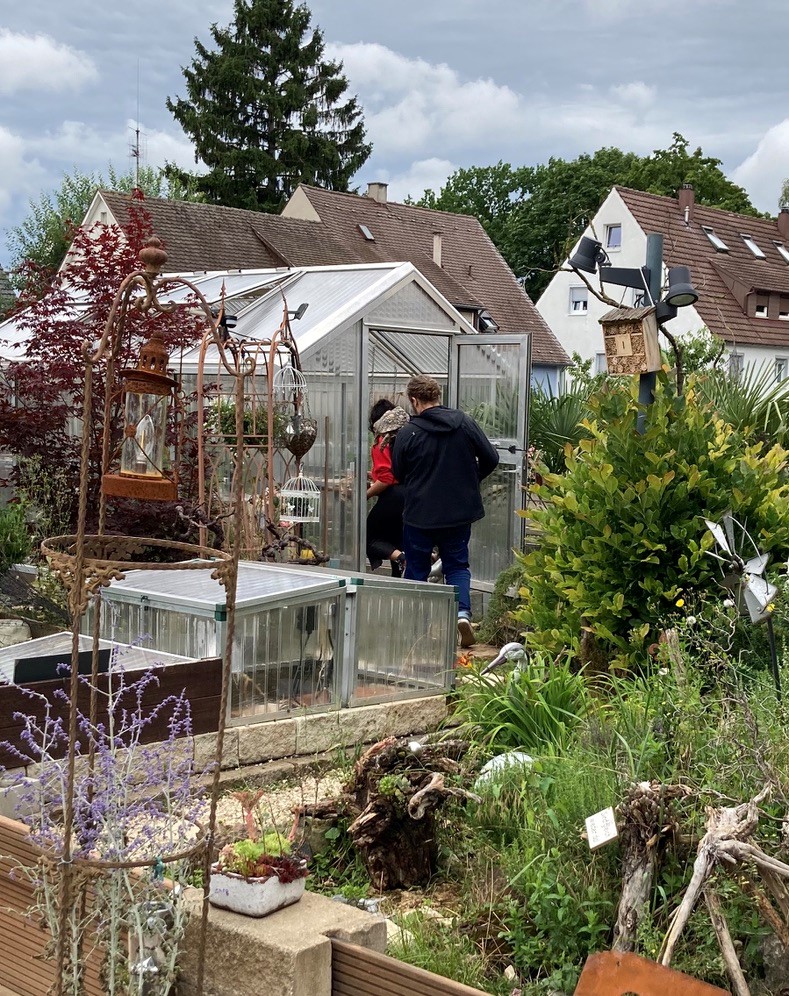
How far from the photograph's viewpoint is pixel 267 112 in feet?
136

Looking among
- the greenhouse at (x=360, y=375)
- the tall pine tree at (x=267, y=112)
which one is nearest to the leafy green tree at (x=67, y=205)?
the tall pine tree at (x=267, y=112)

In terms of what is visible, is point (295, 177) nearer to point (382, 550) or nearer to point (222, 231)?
point (222, 231)

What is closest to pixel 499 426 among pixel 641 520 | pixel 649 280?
pixel 649 280

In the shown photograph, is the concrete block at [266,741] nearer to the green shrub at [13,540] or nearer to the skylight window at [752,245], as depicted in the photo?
the green shrub at [13,540]

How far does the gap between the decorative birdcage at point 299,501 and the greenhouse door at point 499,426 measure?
4.94 feet

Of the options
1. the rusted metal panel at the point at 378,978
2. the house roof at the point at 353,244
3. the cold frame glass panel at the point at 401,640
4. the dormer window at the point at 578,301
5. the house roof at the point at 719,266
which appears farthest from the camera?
the dormer window at the point at 578,301

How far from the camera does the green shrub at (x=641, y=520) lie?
600cm

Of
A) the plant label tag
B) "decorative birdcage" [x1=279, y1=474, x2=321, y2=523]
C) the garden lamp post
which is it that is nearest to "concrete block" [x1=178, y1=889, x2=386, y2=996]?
the plant label tag

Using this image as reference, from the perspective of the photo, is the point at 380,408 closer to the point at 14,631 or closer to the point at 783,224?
the point at 14,631

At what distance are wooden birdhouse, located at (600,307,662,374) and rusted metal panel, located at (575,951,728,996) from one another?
388 cm

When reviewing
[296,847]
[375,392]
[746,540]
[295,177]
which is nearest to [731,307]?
[295,177]

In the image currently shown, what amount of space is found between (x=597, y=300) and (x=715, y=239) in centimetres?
394

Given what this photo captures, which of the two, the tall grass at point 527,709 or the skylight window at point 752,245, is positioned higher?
the skylight window at point 752,245

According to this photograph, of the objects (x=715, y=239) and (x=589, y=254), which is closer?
(x=589, y=254)
